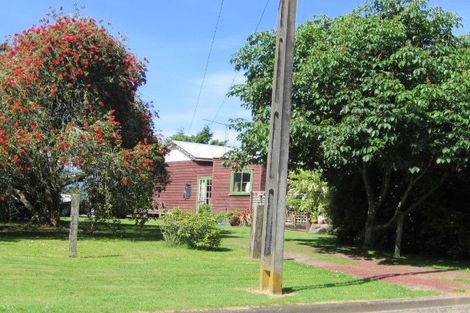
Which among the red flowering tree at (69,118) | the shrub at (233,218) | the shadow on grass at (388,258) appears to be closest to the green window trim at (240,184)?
the shrub at (233,218)

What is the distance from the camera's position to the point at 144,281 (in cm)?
952

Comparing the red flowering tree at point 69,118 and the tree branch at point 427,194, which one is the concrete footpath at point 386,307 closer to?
the tree branch at point 427,194

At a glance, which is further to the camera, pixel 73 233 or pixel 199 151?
pixel 199 151

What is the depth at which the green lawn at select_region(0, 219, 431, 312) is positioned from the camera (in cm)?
761

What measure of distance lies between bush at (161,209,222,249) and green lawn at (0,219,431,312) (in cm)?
54

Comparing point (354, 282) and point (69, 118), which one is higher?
point (69, 118)

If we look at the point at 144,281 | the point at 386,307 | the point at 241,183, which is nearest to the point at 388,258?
the point at 386,307

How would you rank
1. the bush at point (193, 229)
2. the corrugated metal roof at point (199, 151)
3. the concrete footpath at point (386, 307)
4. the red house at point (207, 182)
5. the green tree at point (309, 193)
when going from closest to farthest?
1. the concrete footpath at point (386, 307)
2. the bush at point (193, 229)
3. the green tree at point (309, 193)
4. the red house at point (207, 182)
5. the corrugated metal roof at point (199, 151)

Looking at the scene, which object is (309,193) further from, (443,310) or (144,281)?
(144,281)

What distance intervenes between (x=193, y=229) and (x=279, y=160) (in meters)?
6.80

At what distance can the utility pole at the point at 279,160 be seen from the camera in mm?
9016

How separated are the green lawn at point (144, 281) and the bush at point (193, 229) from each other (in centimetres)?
54

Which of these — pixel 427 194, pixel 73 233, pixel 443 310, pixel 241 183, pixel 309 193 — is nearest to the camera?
pixel 443 310

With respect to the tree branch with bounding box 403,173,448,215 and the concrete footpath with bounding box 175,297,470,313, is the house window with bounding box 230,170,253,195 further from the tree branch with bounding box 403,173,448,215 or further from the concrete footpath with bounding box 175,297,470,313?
the concrete footpath with bounding box 175,297,470,313
